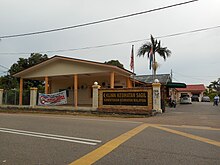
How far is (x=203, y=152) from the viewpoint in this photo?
5922mm

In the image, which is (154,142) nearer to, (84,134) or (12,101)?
(84,134)

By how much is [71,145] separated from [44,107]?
52.8 feet

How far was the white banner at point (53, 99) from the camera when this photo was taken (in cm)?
2188

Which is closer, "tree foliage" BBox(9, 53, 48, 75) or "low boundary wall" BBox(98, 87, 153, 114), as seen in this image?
"low boundary wall" BBox(98, 87, 153, 114)

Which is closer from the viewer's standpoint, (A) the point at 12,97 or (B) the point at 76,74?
(B) the point at 76,74

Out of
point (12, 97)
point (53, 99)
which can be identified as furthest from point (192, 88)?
point (12, 97)

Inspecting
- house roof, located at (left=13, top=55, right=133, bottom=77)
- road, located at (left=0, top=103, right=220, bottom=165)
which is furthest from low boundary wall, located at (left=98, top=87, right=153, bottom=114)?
road, located at (left=0, top=103, right=220, bottom=165)

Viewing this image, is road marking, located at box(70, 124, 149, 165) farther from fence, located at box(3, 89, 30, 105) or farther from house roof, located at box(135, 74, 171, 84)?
house roof, located at box(135, 74, 171, 84)

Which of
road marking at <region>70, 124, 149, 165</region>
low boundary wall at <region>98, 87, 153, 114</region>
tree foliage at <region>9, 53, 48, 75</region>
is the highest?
tree foliage at <region>9, 53, 48, 75</region>

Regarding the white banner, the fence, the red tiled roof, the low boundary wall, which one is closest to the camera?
the low boundary wall

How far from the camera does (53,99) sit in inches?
878

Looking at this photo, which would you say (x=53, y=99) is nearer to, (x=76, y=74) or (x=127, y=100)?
(x=76, y=74)

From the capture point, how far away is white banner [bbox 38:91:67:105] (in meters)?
21.9

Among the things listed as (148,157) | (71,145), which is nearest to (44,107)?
(71,145)
